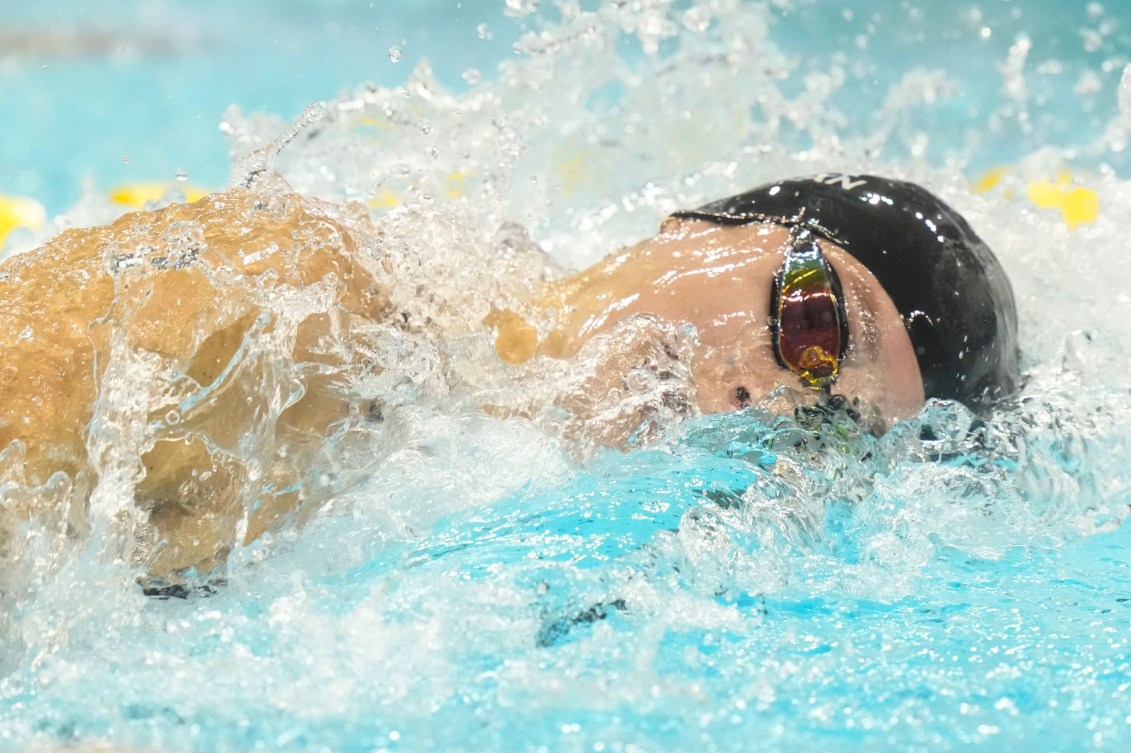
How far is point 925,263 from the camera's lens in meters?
1.61

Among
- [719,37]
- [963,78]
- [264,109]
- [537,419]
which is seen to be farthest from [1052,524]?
[264,109]

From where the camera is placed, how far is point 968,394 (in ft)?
5.39

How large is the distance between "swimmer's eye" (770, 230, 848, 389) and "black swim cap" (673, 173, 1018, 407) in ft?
0.35

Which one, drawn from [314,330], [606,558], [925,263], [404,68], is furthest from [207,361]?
[404,68]

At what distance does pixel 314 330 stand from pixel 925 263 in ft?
3.01

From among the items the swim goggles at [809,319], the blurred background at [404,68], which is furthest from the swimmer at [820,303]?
the blurred background at [404,68]

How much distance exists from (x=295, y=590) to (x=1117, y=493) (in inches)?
50.6

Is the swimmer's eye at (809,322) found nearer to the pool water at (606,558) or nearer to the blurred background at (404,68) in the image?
the pool water at (606,558)

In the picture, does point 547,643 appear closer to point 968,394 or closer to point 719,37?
point 968,394

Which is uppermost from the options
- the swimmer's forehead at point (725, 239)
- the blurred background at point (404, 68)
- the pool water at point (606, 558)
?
the blurred background at point (404, 68)

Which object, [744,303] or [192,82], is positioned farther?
[192,82]

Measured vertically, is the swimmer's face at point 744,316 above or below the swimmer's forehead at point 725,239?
below

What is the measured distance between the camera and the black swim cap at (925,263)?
5.21 feet

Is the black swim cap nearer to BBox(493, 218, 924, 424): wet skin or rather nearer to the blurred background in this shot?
BBox(493, 218, 924, 424): wet skin
